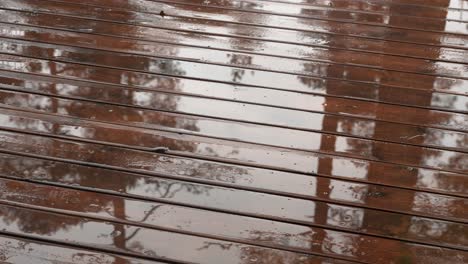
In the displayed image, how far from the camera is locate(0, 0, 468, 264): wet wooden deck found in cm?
179

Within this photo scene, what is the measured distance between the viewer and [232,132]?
89.0 inches

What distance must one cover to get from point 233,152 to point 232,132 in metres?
0.13

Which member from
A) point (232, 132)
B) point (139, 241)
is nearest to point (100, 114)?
point (232, 132)

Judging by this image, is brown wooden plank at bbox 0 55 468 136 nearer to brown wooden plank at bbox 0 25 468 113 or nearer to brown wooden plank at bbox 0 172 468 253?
brown wooden plank at bbox 0 25 468 113

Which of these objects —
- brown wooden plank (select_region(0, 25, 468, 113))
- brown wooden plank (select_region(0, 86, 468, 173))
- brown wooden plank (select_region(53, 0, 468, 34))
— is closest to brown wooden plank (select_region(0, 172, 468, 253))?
brown wooden plank (select_region(0, 86, 468, 173))

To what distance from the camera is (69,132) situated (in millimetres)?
2223

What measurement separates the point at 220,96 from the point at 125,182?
63 cm

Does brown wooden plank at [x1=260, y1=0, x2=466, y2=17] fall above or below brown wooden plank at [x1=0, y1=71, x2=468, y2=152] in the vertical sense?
above

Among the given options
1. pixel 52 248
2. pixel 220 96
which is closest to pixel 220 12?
pixel 220 96

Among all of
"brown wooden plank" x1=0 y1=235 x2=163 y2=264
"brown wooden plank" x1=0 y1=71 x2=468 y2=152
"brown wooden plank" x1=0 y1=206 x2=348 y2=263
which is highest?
"brown wooden plank" x1=0 y1=71 x2=468 y2=152

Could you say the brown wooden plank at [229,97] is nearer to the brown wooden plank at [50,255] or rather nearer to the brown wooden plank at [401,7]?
the brown wooden plank at [50,255]

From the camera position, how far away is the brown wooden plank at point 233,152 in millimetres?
2049

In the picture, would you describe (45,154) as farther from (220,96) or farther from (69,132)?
(220,96)

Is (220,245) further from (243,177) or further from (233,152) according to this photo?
(233,152)
